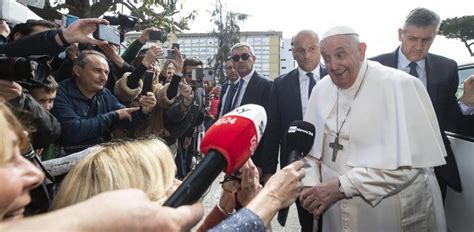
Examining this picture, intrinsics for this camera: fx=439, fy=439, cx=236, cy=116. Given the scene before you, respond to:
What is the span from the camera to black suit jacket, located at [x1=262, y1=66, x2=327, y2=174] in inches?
150

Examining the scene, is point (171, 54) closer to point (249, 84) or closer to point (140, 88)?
point (140, 88)

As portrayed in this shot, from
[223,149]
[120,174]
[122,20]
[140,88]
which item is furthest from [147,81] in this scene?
[223,149]

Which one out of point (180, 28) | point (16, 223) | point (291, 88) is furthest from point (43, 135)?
point (180, 28)

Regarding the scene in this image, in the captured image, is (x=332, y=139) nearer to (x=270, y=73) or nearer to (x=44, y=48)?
(x=44, y=48)

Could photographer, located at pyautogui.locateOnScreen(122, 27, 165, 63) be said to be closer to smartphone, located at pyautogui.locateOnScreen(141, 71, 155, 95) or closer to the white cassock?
smartphone, located at pyautogui.locateOnScreen(141, 71, 155, 95)

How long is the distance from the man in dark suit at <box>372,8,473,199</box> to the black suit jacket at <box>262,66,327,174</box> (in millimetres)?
859

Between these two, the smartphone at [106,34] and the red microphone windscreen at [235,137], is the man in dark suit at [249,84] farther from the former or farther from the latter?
the red microphone windscreen at [235,137]

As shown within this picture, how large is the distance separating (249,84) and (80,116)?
6.30 feet

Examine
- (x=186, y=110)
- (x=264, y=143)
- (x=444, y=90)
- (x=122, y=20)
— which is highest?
(x=122, y=20)

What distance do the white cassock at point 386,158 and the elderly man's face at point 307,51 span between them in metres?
1.18

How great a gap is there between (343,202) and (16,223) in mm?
2238

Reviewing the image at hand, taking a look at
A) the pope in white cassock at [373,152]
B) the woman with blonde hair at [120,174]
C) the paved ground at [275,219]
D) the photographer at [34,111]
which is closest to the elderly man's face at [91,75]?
the photographer at [34,111]

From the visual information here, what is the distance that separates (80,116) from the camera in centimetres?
335

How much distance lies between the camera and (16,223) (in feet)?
2.08
